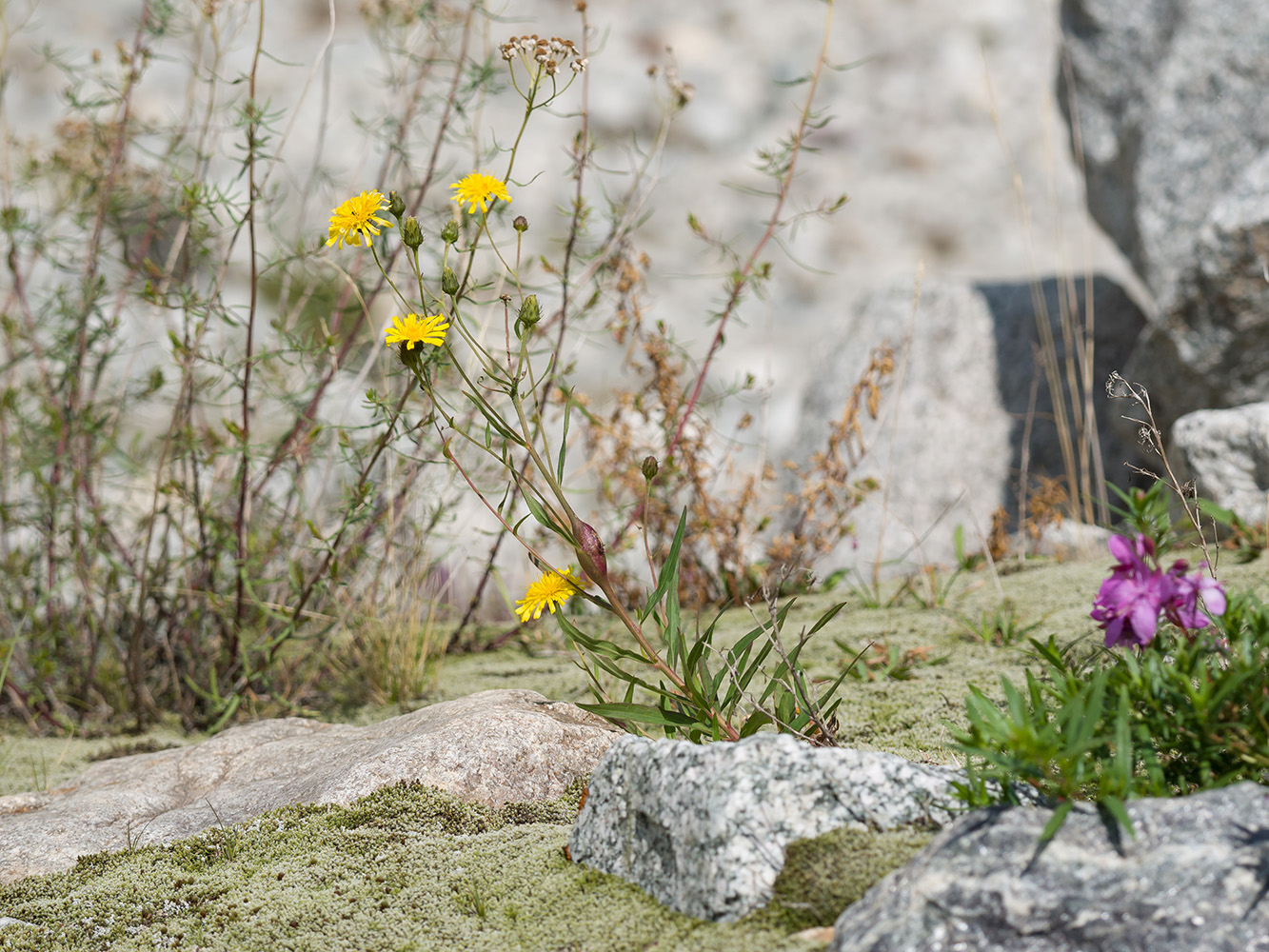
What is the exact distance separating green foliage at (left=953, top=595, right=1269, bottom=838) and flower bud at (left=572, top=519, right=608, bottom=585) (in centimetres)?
62

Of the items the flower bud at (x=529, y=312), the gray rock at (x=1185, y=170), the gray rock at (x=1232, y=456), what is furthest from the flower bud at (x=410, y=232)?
the gray rock at (x=1185, y=170)

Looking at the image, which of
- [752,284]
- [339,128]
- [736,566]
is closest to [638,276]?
[752,284]

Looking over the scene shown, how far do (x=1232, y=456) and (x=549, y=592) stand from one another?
3.07 meters

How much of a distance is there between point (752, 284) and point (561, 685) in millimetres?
1380

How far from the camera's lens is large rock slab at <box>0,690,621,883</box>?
2043mm

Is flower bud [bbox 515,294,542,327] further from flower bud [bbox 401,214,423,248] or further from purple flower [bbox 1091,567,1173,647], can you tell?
purple flower [bbox 1091,567,1173,647]

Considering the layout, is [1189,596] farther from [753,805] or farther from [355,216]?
[355,216]

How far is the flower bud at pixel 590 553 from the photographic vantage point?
164 centimetres

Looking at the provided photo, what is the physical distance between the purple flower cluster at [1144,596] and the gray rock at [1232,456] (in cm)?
255

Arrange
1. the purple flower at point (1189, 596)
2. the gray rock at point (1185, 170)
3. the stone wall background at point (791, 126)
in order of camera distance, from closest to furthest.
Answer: the purple flower at point (1189, 596)
the gray rock at point (1185, 170)
the stone wall background at point (791, 126)

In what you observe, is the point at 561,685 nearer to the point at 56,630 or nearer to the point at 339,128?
the point at 56,630

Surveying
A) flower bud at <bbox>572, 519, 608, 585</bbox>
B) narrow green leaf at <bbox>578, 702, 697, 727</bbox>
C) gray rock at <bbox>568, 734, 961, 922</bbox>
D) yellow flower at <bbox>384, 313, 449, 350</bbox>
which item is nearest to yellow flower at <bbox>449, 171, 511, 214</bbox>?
yellow flower at <bbox>384, 313, 449, 350</bbox>

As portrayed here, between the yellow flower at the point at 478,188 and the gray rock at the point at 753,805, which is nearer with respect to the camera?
the gray rock at the point at 753,805

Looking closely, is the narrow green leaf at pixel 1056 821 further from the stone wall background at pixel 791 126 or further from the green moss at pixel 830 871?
the stone wall background at pixel 791 126
